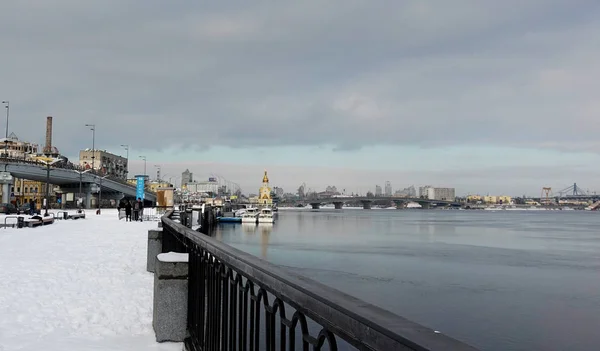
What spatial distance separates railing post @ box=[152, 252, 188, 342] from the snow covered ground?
7.9 inches

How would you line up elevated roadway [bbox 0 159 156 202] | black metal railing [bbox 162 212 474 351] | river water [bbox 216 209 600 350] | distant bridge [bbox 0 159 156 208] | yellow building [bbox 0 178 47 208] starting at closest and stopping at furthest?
black metal railing [bbox 162 212 474 351], river water [bbox 216 209 600 350], elevated roadway [bbox 0 159 156 202], distant bridge [bbox 0 159 156 208], yellow building [bbox 0 178 47 208]

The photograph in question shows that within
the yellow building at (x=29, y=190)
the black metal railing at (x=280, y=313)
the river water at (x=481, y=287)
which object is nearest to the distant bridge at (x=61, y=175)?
the yellow building at (x=29, y=190)

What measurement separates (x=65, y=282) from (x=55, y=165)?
283ft

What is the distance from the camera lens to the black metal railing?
5.42 feet

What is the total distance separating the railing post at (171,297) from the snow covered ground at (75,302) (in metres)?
0.20

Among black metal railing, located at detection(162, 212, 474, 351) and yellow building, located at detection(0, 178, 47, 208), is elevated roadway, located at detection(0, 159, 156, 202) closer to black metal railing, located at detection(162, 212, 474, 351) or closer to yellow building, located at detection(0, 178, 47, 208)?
yellow building, located at detection(0, 178, 47, 208)

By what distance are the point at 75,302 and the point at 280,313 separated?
7403 mm

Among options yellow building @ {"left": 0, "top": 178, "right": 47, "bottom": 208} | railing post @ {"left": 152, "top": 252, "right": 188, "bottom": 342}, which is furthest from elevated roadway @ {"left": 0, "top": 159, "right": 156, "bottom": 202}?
railing post @ {"left": 152, "top": 252, "right": 188, "bottom": 342}

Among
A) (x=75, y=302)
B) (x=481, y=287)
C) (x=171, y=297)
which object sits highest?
(x=171, y=297)

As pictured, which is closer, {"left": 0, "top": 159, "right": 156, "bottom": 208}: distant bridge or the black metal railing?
the black metal railing

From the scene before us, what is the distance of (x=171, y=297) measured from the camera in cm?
654

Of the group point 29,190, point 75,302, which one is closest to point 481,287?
point 75,302

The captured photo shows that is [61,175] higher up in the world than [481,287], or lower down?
higher up

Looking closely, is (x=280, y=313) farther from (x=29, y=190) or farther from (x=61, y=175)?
(x=29, y=190)
